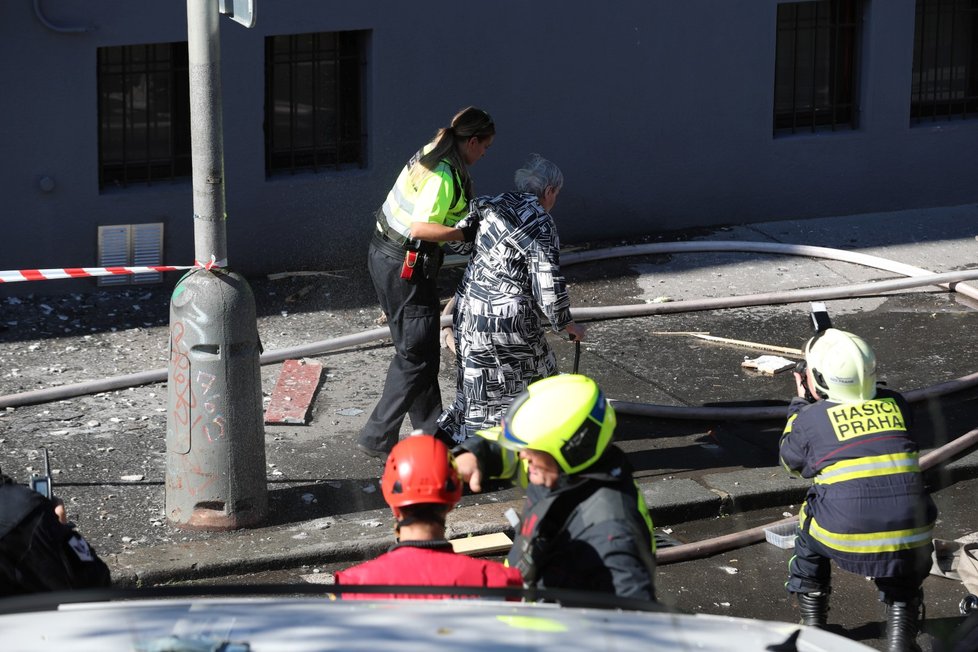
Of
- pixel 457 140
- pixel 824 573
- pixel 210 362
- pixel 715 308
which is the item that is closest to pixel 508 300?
pixel 457 140

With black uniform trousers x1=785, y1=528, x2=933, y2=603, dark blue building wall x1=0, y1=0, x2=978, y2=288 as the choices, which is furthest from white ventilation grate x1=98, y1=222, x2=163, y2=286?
black uniform trousers x1=785, y1=528, x2=933, y2=603

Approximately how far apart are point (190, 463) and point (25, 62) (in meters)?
4.50

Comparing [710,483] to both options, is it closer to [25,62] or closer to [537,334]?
[537,334]

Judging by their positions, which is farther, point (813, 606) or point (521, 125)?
point (521, 125)

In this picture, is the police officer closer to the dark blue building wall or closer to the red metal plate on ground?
the red metal plate on ground

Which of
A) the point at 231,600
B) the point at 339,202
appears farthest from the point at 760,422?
the point at 231,600

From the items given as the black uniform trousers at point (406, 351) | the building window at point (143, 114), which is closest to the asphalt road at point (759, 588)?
the black uniform trousers at point (406, 351)

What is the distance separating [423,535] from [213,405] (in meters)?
2.98

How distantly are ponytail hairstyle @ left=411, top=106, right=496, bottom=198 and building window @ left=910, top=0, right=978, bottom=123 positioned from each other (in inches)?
285

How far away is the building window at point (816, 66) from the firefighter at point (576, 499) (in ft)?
30.3

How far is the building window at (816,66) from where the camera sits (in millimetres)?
12320

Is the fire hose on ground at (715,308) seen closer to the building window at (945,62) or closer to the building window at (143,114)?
the building window at (143,114)

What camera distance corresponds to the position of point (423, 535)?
354 cm

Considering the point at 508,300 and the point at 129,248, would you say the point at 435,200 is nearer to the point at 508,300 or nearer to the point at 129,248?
the point at 508,300
